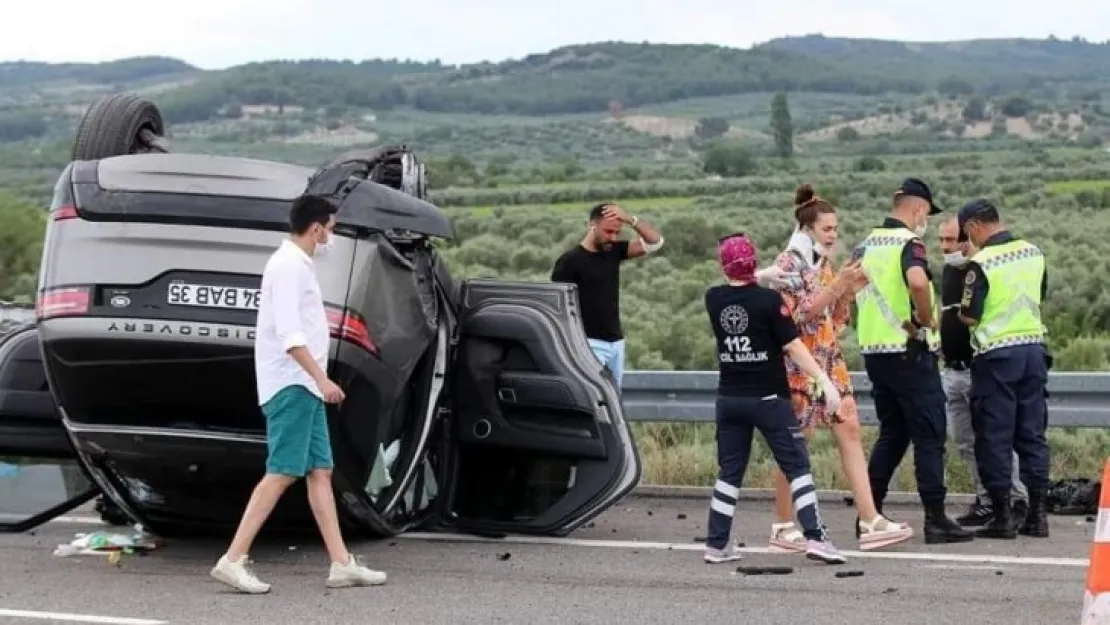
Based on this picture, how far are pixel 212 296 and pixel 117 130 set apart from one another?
164cm

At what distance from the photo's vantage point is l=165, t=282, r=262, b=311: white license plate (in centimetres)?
773

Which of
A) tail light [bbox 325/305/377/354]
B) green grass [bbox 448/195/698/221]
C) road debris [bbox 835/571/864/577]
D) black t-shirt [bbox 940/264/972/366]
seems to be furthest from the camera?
green grass [bbox 448/195/698/221]

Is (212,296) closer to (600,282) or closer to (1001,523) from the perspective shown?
(600,282)

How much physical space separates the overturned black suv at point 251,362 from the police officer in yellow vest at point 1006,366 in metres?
1.88

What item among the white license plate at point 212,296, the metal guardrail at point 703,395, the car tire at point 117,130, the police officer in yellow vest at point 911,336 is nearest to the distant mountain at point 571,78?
the metal guardrail at point 703,395

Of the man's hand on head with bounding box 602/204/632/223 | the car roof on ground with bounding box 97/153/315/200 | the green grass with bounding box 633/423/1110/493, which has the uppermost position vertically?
the car roof on ground with bounding box 97/153/315/200

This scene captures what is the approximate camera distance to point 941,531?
8781 millimetres

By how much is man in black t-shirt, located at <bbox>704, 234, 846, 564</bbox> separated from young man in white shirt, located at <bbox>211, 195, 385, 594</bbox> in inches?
72.1

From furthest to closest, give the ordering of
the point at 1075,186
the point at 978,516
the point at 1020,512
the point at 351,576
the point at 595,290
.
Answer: the point at 1075,186
the point at 595,290
the point at 978,516
the point at 1020,512
the point at 351,576

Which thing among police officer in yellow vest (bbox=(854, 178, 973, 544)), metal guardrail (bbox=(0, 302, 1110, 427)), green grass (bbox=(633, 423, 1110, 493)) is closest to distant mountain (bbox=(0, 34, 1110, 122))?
green grass (bbox=(633, 423, 1110, 493))

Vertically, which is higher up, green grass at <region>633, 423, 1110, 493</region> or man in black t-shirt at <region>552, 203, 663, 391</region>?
man in black t-shirt at <region>552, 203, 663, 391</region>

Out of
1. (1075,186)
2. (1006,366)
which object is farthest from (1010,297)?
(1075,186)

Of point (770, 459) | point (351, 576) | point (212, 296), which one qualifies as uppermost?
point (212, 296)

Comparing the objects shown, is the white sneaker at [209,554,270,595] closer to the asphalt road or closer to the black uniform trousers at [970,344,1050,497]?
the asphalt road
